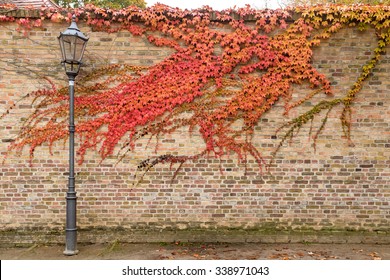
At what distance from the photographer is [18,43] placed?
20.9 feet

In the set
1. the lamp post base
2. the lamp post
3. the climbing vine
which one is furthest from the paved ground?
the climbing vine

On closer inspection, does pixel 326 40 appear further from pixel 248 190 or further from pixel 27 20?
pixel 27 20

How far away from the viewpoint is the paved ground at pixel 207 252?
5590 mm

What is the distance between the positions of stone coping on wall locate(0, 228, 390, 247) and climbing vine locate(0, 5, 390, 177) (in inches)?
49.6

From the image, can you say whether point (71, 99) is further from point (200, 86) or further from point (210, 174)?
point (210, 174)

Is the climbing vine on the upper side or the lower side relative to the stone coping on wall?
upper

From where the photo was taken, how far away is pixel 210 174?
6.42 metres

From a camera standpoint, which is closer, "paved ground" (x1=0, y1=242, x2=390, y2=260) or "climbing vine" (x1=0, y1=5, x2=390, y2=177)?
"paved ground" (x1=0, y1=242, x2=390, y2=260)

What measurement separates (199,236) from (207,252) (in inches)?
21.8

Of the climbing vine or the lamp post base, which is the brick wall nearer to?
the climbing vine

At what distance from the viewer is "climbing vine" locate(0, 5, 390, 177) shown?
20.9 ft

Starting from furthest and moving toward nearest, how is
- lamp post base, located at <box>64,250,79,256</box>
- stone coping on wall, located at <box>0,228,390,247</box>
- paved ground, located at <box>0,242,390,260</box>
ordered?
stone coping on wall, located at <box>0,228,390,247</box> → lamp post base, located at <box>64,250,79,256</box> → paved ground, located at <box>0,242,390,260</box>

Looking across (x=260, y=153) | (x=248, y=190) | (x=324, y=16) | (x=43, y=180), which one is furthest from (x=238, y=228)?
(x=324, y=16)

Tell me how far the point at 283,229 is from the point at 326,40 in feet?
11.3
